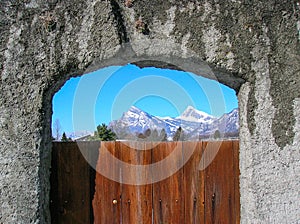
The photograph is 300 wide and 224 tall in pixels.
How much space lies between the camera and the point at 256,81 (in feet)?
6.88

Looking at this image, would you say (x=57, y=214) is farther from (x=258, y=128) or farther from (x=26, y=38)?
(x=258, y=128)

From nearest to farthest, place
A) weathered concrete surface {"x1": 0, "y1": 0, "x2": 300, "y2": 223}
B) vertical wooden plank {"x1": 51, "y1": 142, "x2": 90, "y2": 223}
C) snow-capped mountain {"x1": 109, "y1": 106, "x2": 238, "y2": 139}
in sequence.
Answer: weathered concrete surface {"x1": 0, "y1": 0, "x2": 300, "y2": 223} < vertical wooden plank {"x1": 51, "y1": 142, "x2": 90, "y2": 223} < snow-capped mountain {"x1": 109, "y1": 106, "x2": 238, "y2": 139}

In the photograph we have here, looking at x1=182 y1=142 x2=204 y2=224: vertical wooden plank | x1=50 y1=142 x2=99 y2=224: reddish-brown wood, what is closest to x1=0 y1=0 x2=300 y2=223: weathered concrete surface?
x1=50 y1=142 x2=99 y2=224: reddish-brown wood

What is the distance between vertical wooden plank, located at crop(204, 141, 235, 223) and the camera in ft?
7.73

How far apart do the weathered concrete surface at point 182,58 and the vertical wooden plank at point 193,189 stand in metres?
0.35

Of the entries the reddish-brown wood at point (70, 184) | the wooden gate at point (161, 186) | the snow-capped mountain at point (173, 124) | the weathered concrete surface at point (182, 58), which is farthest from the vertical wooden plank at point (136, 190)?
the weathered concrete surface at point (182, 58)

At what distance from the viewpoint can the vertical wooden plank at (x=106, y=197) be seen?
2.33m

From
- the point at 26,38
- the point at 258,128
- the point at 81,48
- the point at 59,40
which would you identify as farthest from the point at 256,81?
the point at 26,38

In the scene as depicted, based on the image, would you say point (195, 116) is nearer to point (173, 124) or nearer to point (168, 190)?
point (173, 124)

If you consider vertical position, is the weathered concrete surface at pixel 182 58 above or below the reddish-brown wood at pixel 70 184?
above

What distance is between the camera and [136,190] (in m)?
2.35

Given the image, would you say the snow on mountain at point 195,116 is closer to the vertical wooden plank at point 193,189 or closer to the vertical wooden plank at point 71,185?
the vertical wooden plank at point 193,189

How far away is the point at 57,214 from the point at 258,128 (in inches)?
57.6

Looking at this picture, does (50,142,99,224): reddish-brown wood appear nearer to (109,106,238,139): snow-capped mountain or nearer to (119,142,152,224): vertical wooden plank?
(119,142,152,224): vertical wooden plank
